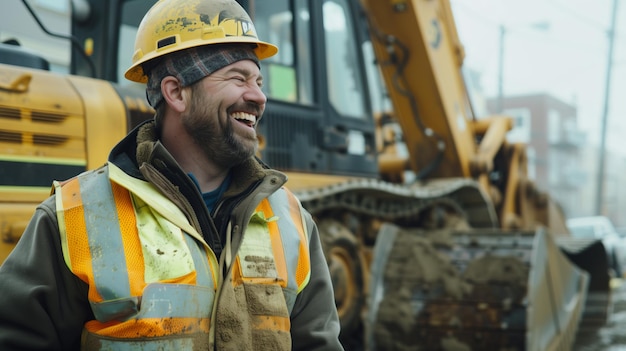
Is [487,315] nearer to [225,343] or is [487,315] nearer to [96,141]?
[96,141]

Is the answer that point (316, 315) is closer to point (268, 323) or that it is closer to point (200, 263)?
point (268, 323)

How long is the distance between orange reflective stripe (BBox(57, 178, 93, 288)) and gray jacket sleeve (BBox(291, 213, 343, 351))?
0.60 meters

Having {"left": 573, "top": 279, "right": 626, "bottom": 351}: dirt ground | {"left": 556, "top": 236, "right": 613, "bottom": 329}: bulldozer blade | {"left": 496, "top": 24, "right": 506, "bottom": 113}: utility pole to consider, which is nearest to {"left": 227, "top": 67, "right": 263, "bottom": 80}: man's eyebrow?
{"left": 573, "top": 279, "right": 626, "bottom": 351}: dirt ground

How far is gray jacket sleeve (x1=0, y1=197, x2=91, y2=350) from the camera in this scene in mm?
1688

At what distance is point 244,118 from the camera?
6.71 feet

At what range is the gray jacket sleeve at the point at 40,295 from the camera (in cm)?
169

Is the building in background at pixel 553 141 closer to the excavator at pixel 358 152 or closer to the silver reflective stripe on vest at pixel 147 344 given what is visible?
the excavator at pixel 358 152

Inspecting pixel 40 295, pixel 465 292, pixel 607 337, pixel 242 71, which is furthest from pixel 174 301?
pixel 607 337

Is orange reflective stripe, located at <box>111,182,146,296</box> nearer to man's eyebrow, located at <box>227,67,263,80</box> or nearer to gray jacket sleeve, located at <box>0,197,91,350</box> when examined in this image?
gray jacket sleeve, located at <box>0,197,91,350</box>

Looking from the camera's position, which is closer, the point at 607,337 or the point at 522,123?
the point at 607,337

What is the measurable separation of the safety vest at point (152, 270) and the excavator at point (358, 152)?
1594 mm

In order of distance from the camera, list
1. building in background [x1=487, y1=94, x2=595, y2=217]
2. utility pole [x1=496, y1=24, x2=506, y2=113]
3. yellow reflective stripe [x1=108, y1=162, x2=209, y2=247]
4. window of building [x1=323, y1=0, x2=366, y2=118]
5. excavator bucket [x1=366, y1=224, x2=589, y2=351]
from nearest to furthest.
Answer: yellow reflective stripe [x1=108, y1=162, x2=209, y2=247]
excavator bucket [x1=366, y1=224, x2=589, y2=351]
window of building [x1=323, y1=0, x2=366, y2=118]
utility pole [x1=496, y1=24, x2=506, y2=113]
building in background [x1=487, y1=94, x2=595, y2=217]

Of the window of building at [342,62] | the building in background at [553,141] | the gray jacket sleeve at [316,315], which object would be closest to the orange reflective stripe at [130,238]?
the gray jacket sleeve at [316,315]

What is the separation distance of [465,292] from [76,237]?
3636 millimetres
